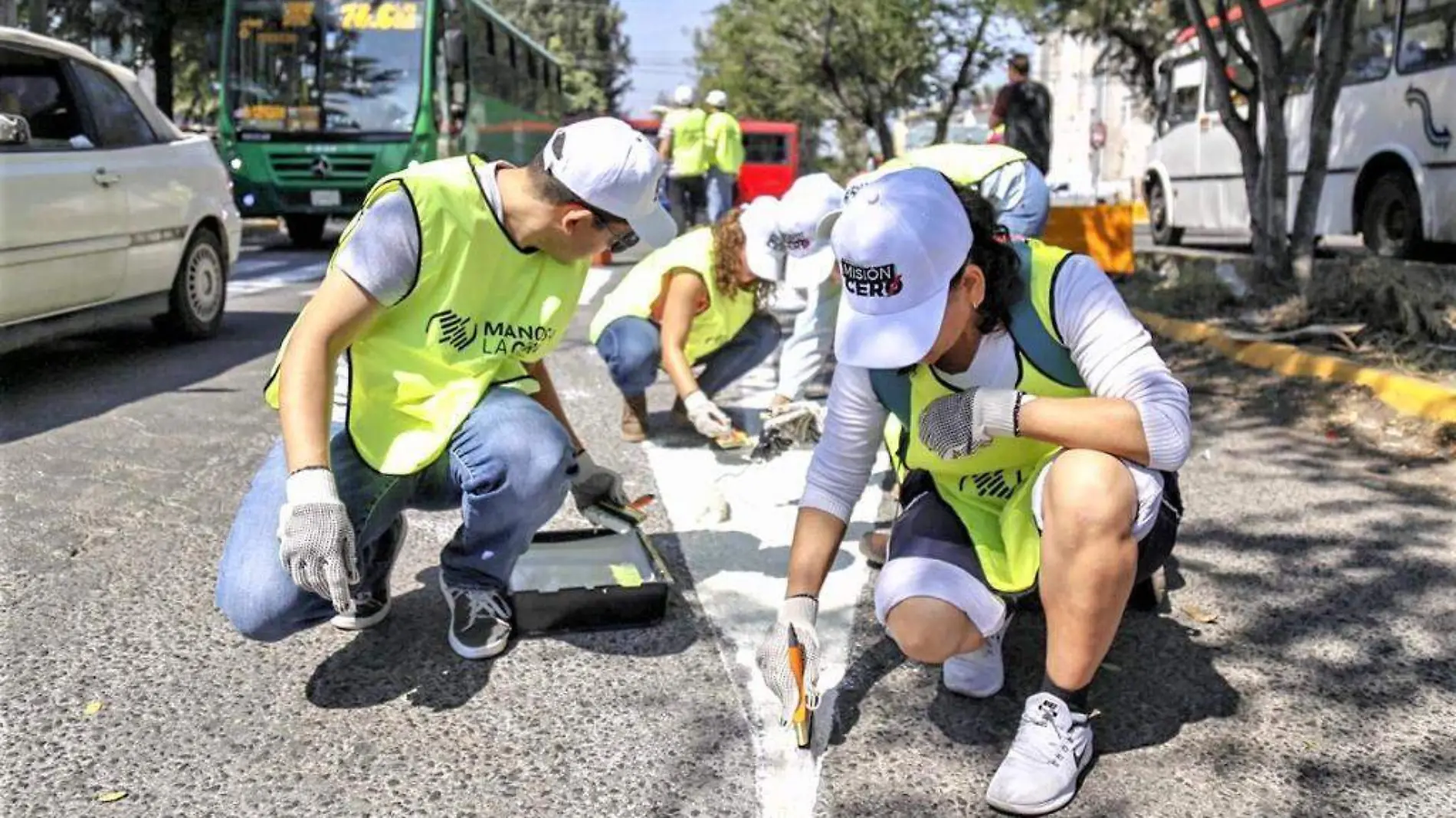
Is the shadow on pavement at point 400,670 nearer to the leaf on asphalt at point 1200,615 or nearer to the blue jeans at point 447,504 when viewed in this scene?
the blue jeans at point 447,504

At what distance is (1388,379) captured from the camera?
5406mm

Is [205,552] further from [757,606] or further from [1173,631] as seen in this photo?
[1173,631]

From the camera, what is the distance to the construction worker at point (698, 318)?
14.8 feet

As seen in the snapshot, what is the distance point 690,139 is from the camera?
1320cm

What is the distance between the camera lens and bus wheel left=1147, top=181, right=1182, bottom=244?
16312mm

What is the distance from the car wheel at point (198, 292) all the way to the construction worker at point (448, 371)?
471 cm

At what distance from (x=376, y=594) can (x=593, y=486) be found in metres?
0.60

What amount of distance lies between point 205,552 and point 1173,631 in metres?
2.60

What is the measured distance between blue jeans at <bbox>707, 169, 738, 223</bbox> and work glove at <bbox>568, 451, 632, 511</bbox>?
10395 mm

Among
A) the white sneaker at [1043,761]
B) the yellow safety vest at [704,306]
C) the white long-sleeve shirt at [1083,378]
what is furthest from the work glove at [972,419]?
the yellow safety vest at [704,306]

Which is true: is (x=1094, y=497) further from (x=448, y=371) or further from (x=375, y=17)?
(x=375, y=17)

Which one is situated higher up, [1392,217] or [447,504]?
[1392,217]

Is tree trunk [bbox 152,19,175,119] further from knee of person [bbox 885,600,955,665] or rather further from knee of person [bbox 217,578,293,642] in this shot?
knee of person [bbox 885,600,955,665]

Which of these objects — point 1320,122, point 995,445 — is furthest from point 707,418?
point 1320,122
